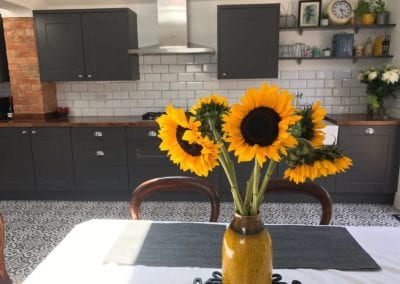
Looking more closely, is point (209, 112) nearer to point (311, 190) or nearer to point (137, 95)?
point (311, 190)

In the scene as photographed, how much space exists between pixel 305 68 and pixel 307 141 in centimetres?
355

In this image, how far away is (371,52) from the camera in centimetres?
379

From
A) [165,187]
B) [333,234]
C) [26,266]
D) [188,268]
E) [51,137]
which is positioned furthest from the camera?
[51,137]

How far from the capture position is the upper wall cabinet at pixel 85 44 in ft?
12.1

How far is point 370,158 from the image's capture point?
353 centimetres

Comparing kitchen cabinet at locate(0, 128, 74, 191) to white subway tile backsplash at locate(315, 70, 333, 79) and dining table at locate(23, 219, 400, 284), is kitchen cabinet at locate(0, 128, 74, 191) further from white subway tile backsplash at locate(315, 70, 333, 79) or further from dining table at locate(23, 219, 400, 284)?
white subway tile backsplash at locate(315, 70, 333, 79)

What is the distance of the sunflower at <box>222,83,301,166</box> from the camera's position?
0.67 m

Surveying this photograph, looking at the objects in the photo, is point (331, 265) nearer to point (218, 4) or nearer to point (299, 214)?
point (299, 214)

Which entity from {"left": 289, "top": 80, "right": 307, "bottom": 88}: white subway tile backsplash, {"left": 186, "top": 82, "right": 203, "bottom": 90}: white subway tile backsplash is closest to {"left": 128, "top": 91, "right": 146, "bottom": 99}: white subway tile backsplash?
{"left": 186, "top": 82, "right": 203, "bottom": 90}: white subway tile backsplash

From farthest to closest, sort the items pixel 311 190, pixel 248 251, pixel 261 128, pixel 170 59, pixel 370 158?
pixel 170 59 → pixel 370 158 → pixel 311 190 → pixel 248 251 → pixel 261 128

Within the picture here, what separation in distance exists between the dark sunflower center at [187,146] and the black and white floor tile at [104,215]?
2459mm

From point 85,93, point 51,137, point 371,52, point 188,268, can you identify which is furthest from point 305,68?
point 188,268

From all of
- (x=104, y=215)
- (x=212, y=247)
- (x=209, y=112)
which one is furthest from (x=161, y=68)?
(x=209, y=112)

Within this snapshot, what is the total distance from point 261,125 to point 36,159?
3710 mm
